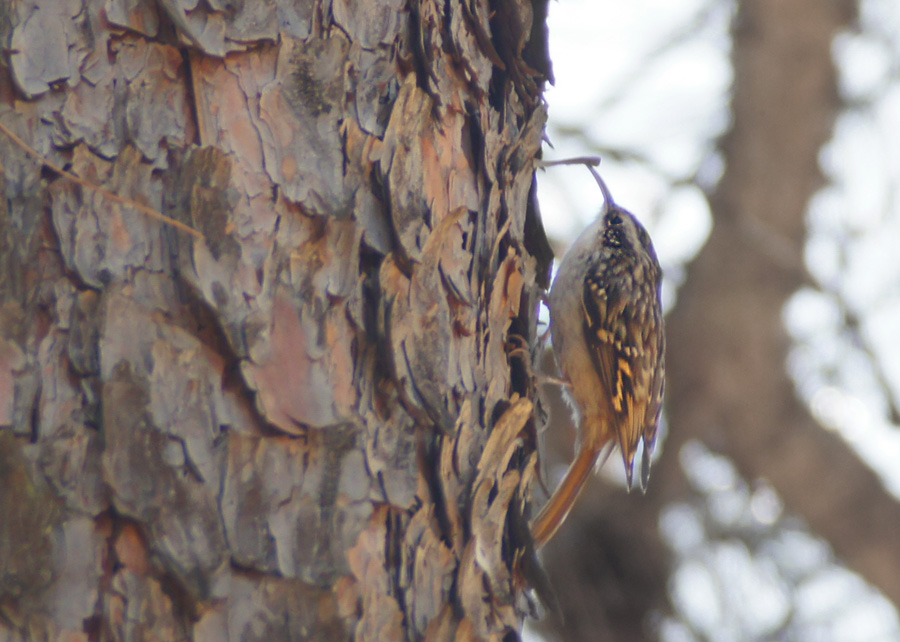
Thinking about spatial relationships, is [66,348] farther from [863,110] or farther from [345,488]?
[863,110]

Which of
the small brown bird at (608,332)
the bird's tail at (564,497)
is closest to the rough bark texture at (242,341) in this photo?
the bird's tail at (564,497)

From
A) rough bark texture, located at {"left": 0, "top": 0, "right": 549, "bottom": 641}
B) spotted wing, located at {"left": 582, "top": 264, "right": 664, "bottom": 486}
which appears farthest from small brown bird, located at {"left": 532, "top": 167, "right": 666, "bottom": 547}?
rough bark texture, located at {"left": 0, "top": 0, "right": 549, "bottom": 641}

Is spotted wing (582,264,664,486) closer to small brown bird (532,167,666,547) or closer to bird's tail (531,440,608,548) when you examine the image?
small brown bird (532,167,666,547)

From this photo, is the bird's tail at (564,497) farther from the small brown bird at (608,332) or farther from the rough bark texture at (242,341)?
the rough bark texture at (242,341)

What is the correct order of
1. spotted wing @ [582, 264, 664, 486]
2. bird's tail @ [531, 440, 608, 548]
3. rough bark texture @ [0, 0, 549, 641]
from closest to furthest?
1. rough bark texture @ [0, 0, 549, 641]
2. bird's tail @ [531, 440, 608, 548]
3. spotted wing @ [582, 264, 664, 486]

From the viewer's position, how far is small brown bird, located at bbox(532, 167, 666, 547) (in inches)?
112

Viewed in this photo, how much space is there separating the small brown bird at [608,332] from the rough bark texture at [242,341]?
1.46 meters

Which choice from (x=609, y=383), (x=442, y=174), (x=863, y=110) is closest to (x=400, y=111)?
(x=442, y=174)

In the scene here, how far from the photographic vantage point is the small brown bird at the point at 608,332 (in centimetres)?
285

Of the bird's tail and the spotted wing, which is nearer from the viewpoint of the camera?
the bird's tail

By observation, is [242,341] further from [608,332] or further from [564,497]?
[608,332]

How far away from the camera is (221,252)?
1.15m

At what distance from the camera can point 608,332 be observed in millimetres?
2869

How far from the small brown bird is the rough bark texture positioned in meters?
1.46
